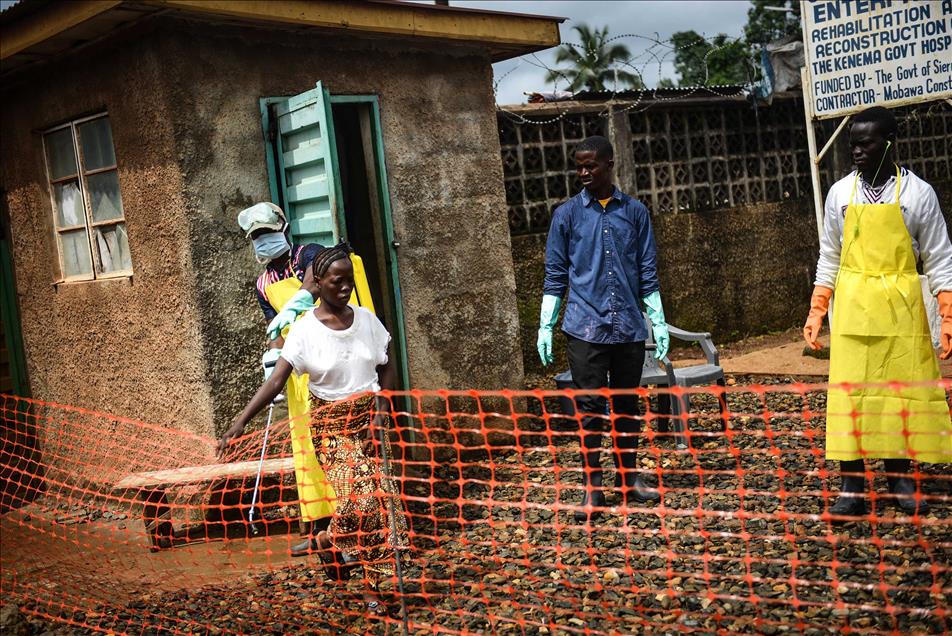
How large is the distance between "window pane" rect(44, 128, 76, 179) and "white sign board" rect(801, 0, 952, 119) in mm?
6026

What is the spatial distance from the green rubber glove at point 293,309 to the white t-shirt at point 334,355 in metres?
0.29

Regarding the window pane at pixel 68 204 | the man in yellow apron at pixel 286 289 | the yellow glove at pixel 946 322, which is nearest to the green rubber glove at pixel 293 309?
the man in yellow apron at pixel 286 289

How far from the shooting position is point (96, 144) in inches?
266

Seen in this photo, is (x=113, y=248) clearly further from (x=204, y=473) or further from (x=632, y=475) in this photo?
(x=632, y=475)

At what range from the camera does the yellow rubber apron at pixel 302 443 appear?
509 centimetres

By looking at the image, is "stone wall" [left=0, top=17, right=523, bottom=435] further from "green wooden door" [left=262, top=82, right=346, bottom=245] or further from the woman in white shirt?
the woman in white shirt

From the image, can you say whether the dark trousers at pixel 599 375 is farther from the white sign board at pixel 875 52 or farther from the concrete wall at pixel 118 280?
the white sign board at pixel 875 52

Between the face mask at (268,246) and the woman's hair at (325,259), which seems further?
the face mask at (268,246)

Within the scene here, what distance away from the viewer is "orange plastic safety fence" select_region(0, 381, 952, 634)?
4.01m

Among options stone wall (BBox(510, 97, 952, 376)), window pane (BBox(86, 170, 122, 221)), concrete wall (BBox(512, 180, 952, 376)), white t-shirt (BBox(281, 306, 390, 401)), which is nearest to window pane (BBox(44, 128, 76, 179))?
window pane (BBox(86, 170, 122, 221))

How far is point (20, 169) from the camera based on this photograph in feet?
24.5

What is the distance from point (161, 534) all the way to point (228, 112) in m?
2.63

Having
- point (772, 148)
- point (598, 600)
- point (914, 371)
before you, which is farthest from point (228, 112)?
point (772, 148)

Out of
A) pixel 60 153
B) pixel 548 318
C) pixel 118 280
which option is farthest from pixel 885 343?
pixel 60 153
